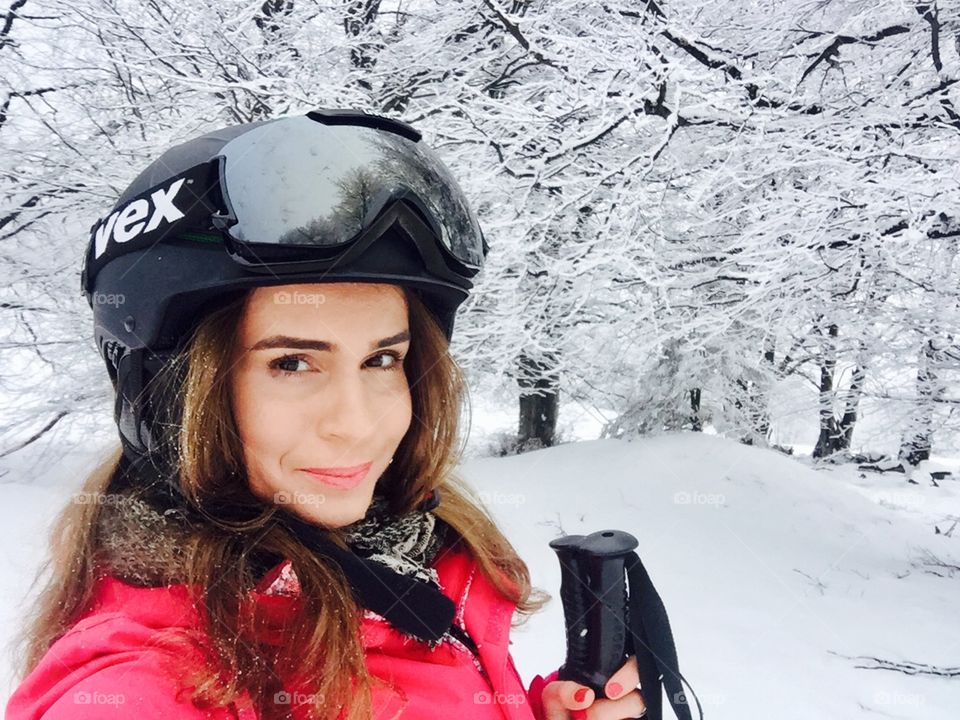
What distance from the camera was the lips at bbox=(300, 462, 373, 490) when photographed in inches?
51.3

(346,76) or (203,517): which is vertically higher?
(346,76)

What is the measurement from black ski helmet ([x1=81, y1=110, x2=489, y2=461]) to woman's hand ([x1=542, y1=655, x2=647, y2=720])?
101cm

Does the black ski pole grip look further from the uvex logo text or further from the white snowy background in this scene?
the white snowy background

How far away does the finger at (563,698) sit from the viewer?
1.56 metres

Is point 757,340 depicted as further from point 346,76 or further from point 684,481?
point 346,76

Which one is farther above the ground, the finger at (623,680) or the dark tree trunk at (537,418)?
the finger at (623,680)

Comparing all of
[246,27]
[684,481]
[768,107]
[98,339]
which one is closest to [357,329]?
[98,339]

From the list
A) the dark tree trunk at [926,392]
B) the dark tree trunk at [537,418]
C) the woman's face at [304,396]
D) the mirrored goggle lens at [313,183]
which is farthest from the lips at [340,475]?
the dark tree trunk at [537,418]

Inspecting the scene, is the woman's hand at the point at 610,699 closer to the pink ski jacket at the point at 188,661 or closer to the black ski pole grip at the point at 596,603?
the black ski pole grip at the point at 596,603

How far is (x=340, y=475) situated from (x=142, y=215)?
0.74 meters

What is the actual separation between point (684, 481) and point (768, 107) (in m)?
4.32

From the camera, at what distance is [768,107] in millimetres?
4418

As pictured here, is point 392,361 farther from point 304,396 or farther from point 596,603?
point 596,603

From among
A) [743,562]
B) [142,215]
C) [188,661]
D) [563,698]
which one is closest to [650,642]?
[563,698]
